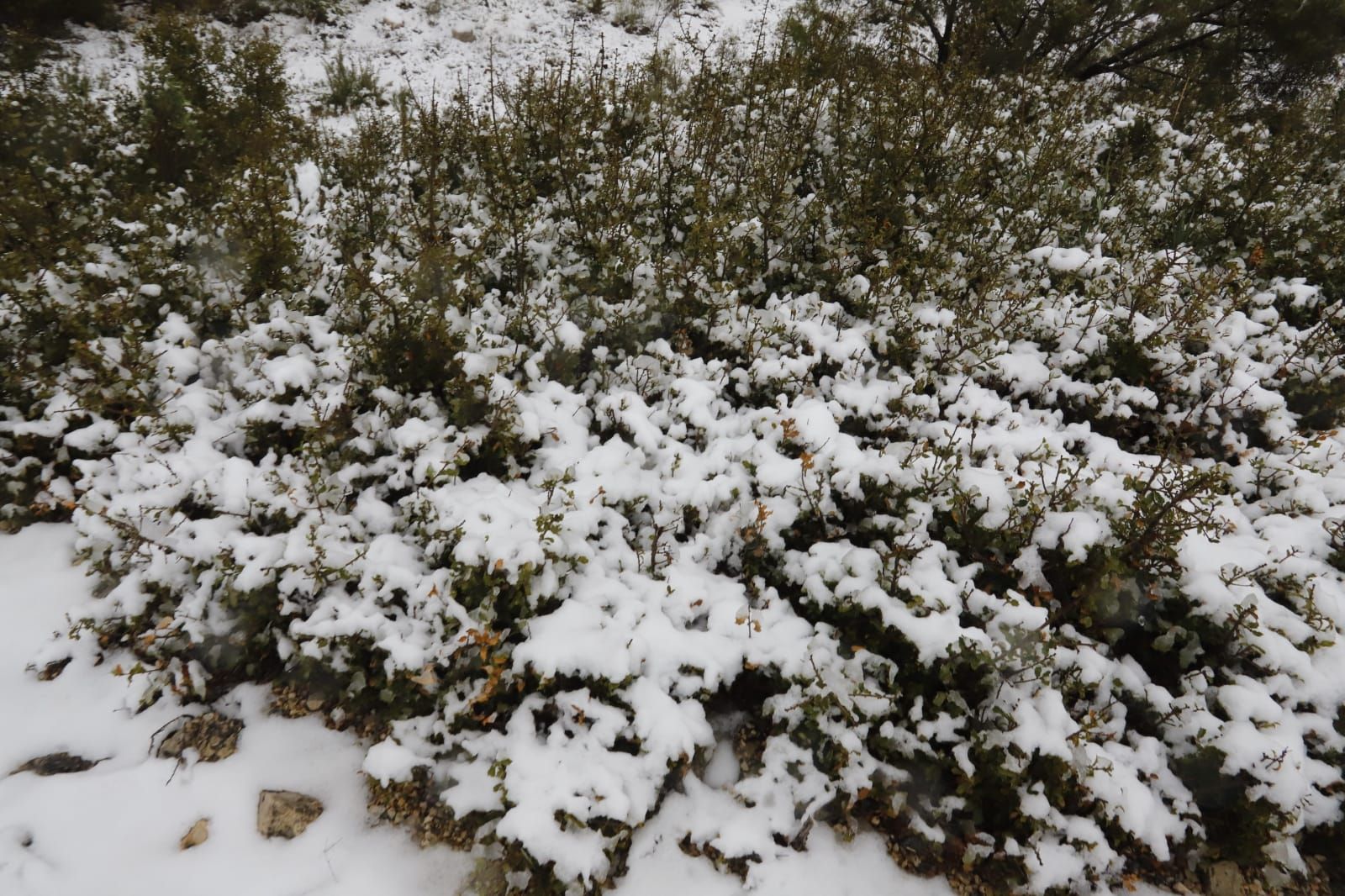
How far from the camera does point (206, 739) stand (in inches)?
97.2

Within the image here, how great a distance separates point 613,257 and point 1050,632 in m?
3.31

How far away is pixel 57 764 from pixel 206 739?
47 cm

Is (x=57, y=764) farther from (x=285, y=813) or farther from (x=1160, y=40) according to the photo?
(x=1160, y=40)

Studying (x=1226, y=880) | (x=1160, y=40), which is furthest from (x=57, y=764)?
(x=1160, y=40)

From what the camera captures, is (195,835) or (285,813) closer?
(195,835)

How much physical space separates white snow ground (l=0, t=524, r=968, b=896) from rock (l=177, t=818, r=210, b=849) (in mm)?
22

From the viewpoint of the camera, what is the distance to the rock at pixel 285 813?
2.26m

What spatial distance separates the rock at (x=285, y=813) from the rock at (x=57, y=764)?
68 cm

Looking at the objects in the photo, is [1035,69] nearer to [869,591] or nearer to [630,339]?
[630,339]

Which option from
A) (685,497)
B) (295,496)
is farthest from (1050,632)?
(295,496)

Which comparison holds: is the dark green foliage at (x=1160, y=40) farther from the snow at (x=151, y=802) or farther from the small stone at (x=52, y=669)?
the small stone at (x=52, y=669)

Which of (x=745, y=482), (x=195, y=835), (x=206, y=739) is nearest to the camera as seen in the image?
(x=195, y=835)

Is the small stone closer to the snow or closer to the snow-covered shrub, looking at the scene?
the snow

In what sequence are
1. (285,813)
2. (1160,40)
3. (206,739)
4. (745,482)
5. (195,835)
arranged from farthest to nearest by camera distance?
1. (1160,40)
2. (745,482)
3. (206,739)
4. (285,813)
5. (195,835)
